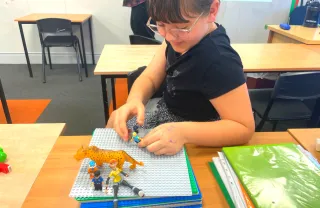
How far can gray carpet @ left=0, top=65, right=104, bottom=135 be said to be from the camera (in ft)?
7.79

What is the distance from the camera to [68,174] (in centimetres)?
66

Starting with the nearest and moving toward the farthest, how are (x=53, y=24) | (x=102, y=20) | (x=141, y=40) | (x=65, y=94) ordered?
(x=141, y=40), (x=65, y=94), (x=53, y=24), (x=102, y=20)

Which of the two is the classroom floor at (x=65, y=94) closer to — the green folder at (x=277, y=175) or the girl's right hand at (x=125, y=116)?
the girl's right hand at (x=125, y=116)

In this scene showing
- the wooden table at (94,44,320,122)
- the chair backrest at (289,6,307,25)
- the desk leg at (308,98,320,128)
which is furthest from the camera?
the chair backrest at (289,6,307,25)

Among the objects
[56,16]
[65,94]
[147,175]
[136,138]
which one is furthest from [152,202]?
[56,16]

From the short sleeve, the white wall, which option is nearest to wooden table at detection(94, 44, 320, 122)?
the short sleeve

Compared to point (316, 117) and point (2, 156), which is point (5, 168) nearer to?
point (2, 156)

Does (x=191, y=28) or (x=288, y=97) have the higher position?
(x=191, y=28)

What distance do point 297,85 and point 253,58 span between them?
0.39 m

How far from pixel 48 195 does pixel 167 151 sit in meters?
0.30

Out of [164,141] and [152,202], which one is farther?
[164,141]

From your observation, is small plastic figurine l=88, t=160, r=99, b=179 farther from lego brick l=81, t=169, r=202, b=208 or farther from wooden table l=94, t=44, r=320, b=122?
wooden table l=94, t=44, r=320, b=122

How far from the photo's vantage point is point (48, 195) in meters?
0.60

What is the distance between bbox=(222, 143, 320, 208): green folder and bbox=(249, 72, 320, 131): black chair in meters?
0.95
